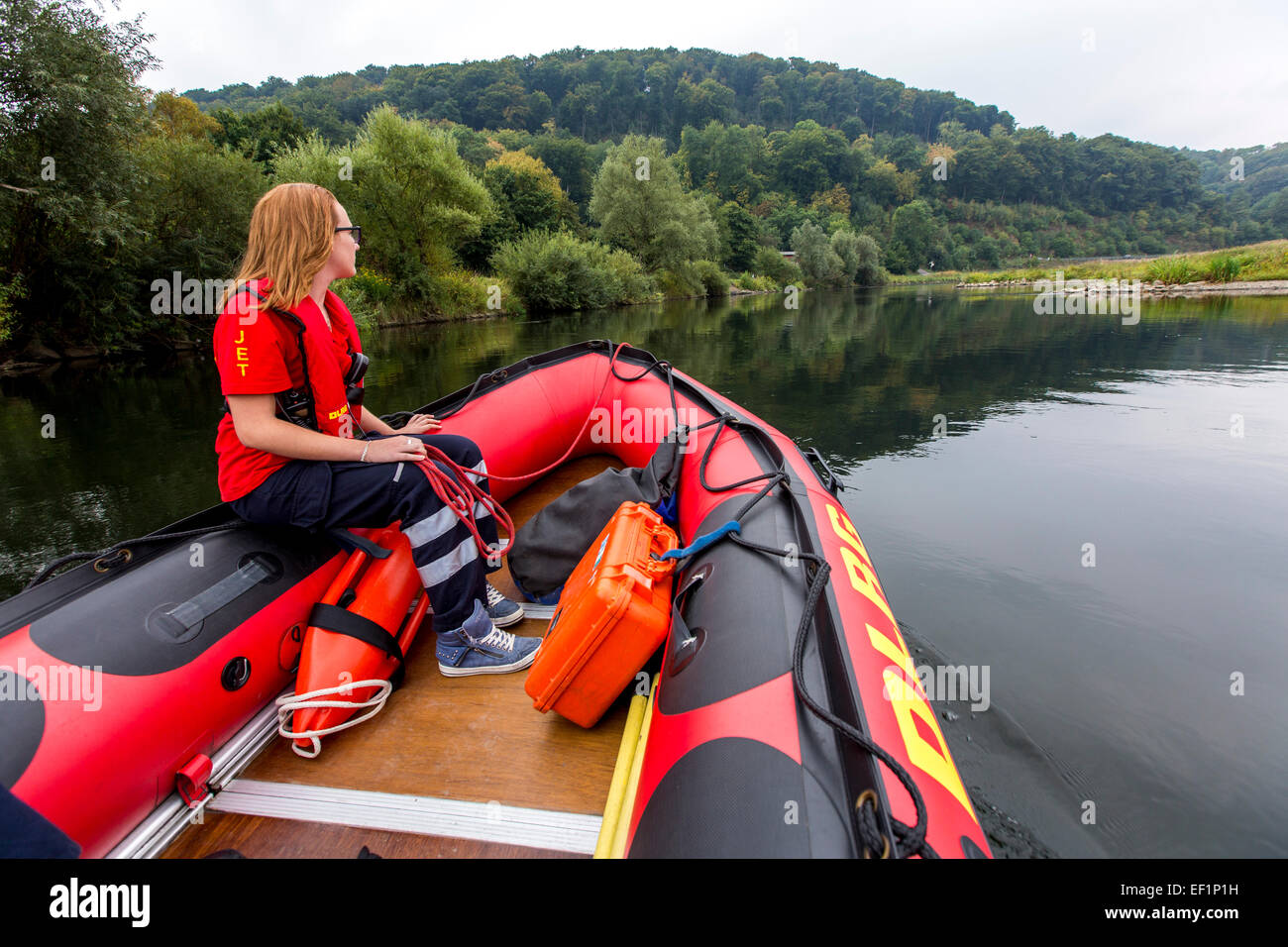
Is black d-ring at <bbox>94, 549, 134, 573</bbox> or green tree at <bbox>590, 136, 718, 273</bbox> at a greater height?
green tree at <bbox>590, 136, 718, 273</bbox>

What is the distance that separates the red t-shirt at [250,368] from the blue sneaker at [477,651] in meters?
0.78

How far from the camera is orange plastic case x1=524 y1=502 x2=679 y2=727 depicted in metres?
1.56

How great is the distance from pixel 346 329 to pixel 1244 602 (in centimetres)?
439

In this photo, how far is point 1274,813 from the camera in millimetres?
1881

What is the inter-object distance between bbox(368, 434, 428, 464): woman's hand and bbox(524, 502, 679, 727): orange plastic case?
68 centimetres

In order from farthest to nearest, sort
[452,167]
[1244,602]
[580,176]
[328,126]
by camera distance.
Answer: [580,176]
[328,126]
[452,167]
[1244,602]

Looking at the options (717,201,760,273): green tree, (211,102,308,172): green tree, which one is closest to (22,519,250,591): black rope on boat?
(211,102,308,172): green tree

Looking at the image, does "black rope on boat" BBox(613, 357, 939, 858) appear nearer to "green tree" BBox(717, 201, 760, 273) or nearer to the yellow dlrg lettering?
the yellow dlrg lettering

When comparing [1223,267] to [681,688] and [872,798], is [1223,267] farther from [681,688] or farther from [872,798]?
[872,798]

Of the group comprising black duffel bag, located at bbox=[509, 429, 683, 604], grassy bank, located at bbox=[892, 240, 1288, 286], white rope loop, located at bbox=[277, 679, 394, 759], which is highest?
grassy bank, located at bbox=[892, 240, 1288, 286]

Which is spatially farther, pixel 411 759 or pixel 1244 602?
pixel 1244 602
